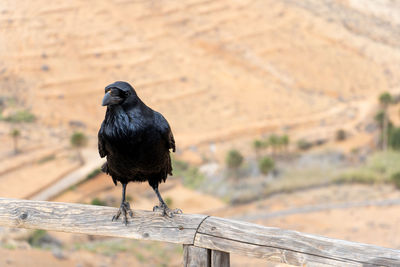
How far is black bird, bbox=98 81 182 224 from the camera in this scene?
2.97 meters

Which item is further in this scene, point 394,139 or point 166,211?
point 394,139

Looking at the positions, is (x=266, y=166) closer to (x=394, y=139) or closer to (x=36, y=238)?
(x=394, y=139)

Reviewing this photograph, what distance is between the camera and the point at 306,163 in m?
21.8


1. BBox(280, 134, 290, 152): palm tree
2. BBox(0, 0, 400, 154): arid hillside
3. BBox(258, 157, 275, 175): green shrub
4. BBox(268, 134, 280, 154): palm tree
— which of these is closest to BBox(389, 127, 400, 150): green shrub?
BBox(0, 0, 400, 154): arid hillside

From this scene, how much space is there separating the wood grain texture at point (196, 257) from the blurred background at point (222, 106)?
826 centimetres

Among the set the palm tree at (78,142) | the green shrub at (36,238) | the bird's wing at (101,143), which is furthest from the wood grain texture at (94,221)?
the palm tree at (78,142)

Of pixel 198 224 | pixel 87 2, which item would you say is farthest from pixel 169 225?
pixel 87 2

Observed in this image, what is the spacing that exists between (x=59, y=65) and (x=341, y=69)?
18.6 metres

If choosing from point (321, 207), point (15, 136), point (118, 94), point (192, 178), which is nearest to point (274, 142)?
point (192, 178)

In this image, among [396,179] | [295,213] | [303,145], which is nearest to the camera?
[295,213]

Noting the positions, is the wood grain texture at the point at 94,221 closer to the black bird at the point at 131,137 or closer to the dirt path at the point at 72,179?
the black bird at the point at 131,137

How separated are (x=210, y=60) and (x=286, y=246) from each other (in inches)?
1153

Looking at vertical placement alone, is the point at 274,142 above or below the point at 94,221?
below

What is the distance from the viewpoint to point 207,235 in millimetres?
2822
